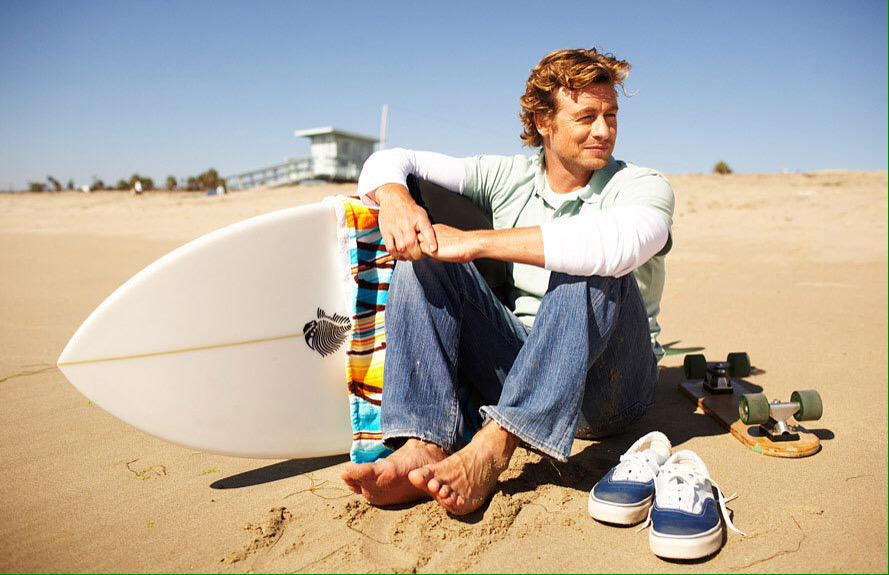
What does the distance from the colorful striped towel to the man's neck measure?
1.99ft

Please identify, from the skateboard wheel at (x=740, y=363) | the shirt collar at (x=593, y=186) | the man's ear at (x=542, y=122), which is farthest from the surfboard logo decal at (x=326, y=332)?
the skateboard wheel at (x=740, y=363)

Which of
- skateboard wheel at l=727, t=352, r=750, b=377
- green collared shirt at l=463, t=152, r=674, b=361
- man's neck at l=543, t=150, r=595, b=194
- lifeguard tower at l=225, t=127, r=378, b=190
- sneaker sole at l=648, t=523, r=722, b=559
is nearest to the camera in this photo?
sneaker sole at l=648, t=523, r=722, b=559

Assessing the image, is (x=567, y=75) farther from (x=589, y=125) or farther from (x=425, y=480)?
(x=425, y=480)

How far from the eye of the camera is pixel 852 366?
10.1 ft

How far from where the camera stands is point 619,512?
5.20 feet

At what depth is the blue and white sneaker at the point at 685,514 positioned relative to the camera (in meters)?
1.44

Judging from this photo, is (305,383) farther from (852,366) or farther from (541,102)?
(852,366)

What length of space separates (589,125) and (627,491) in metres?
1.11

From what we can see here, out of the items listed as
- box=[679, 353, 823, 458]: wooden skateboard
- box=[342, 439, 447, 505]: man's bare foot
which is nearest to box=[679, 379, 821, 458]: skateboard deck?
box=[679, 353, 823, 458]: wooden skateboard

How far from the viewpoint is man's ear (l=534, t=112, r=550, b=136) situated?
2.16 m

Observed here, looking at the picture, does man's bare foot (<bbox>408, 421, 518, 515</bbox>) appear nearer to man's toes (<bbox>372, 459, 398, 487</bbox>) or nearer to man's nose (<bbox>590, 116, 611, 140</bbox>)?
man's toes (<bbox>372, 459, 398, 487</bbox>)

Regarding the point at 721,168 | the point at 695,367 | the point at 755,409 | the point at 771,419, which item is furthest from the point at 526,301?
the point at 721,168

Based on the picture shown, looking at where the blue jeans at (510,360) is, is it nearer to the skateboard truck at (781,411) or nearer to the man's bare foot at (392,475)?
the man's bare foot at (392,475)

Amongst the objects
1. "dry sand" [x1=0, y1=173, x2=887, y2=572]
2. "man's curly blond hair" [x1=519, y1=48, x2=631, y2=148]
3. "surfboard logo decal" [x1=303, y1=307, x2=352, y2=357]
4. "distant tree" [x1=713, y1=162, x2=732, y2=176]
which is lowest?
"dry sand" [x1=0, y1=173, x2=887, y2=572]
